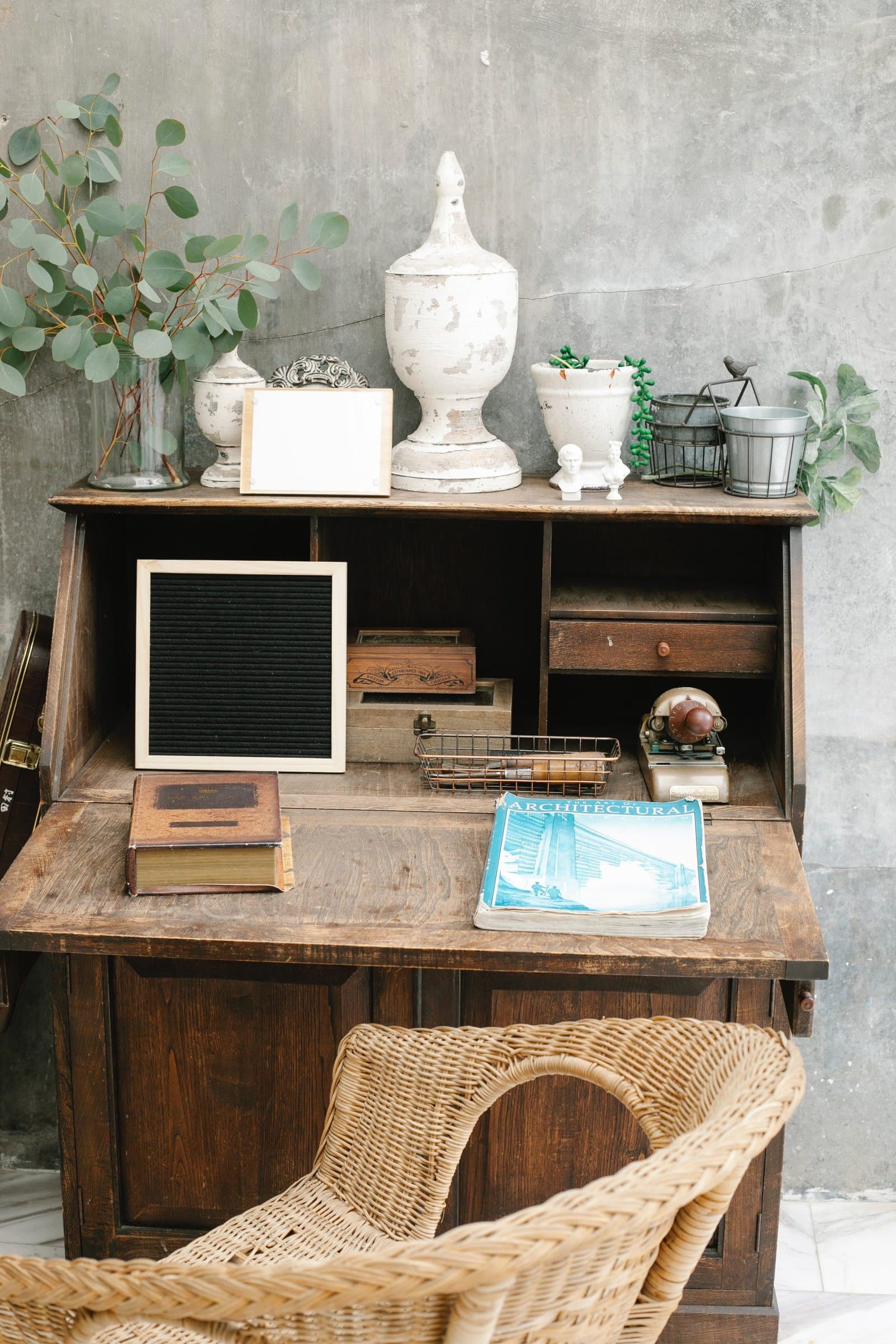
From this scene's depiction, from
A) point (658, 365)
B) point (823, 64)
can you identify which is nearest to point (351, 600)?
point (658, 365)

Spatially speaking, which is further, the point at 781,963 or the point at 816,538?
the point at 816,538

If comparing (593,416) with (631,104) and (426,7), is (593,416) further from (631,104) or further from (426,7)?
(426,7)

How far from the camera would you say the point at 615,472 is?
Result: 2.15 meters

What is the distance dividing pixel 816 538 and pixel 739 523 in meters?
0.45

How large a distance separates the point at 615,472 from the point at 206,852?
95 cm

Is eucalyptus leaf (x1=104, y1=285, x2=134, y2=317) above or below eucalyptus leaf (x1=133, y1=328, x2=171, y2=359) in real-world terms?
above

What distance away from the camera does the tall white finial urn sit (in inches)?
84.7

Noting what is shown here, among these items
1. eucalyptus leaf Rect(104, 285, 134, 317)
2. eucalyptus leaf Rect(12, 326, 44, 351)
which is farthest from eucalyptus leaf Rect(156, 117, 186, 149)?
eucalyptus leaf Rect(12, 326, 44, 351)

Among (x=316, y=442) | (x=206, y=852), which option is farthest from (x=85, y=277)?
(x=206, y=852)

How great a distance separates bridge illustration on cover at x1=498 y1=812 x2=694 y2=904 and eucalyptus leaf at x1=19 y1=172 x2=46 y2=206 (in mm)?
1307

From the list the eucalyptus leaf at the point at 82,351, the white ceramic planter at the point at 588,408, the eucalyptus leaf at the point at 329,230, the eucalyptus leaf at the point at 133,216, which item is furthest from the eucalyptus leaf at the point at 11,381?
the white ceramic planter at the point at 588,408

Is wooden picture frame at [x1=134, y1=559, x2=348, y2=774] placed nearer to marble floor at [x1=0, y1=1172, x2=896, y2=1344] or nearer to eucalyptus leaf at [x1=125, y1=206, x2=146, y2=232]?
eucalyptus leaf at [x1=125, y1=206, x2=146, y2=232]

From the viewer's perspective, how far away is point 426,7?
89.6 inches

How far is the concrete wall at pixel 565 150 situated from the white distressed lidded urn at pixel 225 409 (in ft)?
0.60
